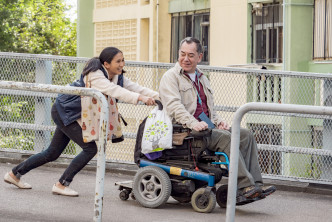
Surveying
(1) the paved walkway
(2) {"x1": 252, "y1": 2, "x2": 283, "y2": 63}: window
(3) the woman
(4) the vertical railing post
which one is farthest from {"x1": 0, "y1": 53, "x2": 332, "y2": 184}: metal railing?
(2) {"x1": 252, "y1": 2, "x2": 283, "y2": 63}: window

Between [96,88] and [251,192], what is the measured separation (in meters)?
1.75

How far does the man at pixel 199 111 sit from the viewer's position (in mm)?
8516

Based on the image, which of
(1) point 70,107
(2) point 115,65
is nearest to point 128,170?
(1) point 70,107

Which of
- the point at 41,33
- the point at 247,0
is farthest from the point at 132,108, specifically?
the point at 41,33

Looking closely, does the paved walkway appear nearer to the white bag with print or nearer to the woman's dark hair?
the white bag with print

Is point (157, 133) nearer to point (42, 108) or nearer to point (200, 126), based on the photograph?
point (200, 126)

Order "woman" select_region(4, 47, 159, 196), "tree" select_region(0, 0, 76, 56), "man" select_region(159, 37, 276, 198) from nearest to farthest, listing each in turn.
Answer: "man" select_region(159, 37, 276, 198) < "woman" select_region(4, 47, 159, 196) < "tree" select_region(0, 0, 76, 56)

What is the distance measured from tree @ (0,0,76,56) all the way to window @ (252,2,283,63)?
21.9 m

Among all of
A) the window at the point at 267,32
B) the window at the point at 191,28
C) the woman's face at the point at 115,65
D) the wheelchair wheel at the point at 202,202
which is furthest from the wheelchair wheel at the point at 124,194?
the window at the point at 191,28

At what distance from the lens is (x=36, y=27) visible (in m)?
59.2

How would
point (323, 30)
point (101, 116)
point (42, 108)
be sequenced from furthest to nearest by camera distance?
1. point (323, 30)
2. point (42, 108)
3. point (101, 116)

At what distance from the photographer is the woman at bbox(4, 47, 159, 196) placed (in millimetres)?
8875

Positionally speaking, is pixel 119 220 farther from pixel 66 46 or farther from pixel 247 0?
pixel 66 46

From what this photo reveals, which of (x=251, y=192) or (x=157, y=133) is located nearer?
(x=251, y=192)
